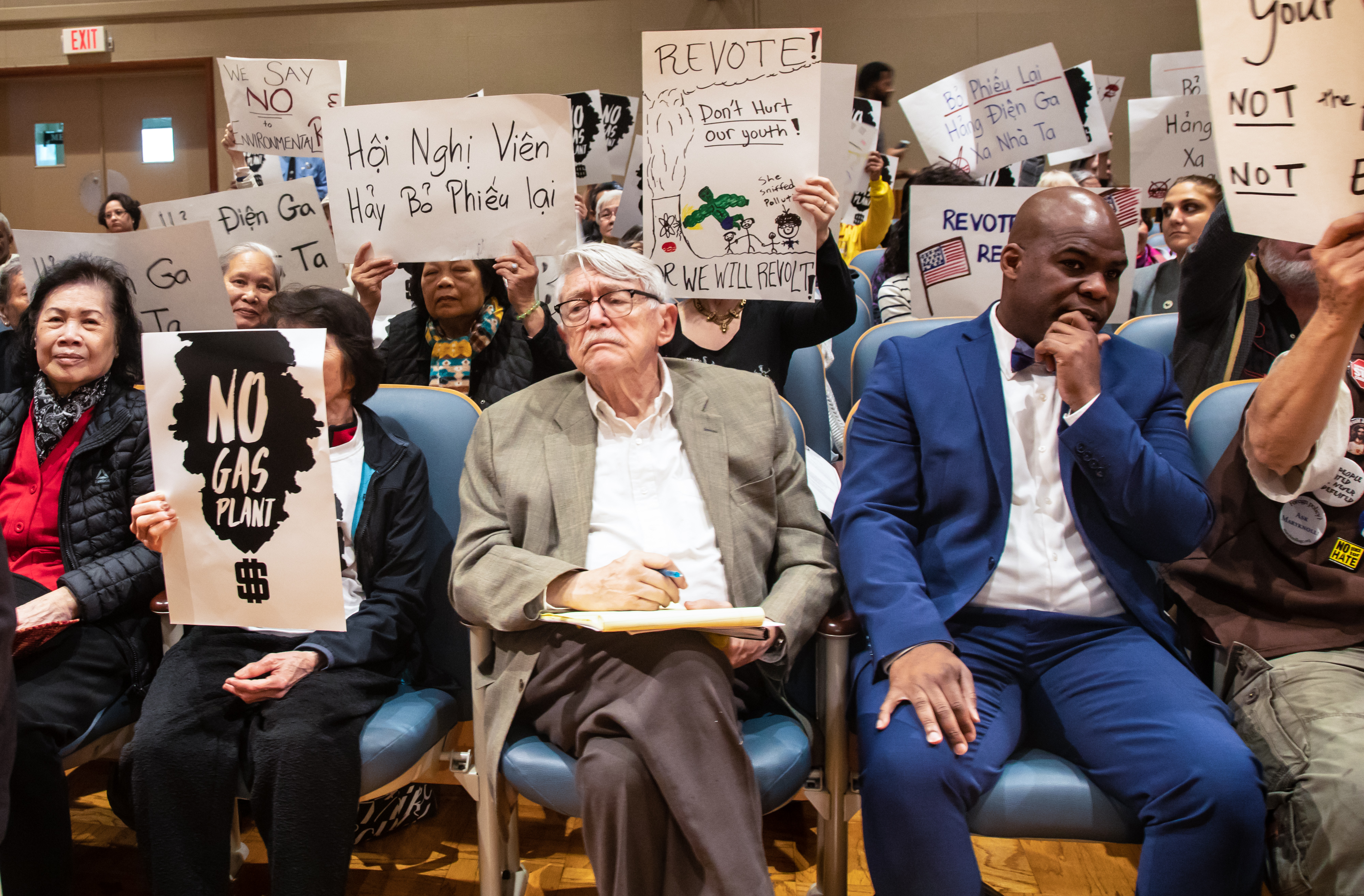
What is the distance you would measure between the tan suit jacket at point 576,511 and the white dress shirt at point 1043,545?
33 centimetres

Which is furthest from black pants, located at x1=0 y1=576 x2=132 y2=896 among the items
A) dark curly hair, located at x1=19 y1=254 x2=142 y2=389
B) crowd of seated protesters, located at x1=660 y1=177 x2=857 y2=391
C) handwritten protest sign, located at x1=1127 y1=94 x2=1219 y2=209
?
handwritten protest sign, located at x1=1127 y1=94 x2=1219 y2=209

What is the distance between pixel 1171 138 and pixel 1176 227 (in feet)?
2.65

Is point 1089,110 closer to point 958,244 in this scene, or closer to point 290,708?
point 958,244

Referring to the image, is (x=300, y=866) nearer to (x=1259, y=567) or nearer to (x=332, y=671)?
(x=332, y=671)

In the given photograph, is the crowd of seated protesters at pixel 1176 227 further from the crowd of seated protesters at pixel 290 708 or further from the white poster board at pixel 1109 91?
the crowd of seated protesters at pixel 290 708

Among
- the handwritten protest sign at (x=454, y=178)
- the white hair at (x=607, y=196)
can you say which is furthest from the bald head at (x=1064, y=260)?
the white hair at (x=607, y=196)

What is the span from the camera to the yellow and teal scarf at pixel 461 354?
278cm

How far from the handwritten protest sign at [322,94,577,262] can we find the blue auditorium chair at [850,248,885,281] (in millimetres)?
2062

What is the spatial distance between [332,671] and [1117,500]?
1468mm

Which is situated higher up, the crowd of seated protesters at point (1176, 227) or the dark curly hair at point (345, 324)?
the crowd of seated protesters at point (1176, 227)

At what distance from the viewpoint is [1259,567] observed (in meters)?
1.74

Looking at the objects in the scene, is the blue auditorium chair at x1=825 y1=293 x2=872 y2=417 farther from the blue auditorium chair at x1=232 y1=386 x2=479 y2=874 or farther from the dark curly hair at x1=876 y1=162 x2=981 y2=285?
the blue auditorium chair at x1=232 y1=386 x2=479 y2=874

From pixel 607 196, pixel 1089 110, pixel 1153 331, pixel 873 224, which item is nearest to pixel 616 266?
pixel 1153 331

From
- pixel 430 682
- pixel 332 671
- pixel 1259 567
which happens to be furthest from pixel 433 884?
pixel 1259 567
